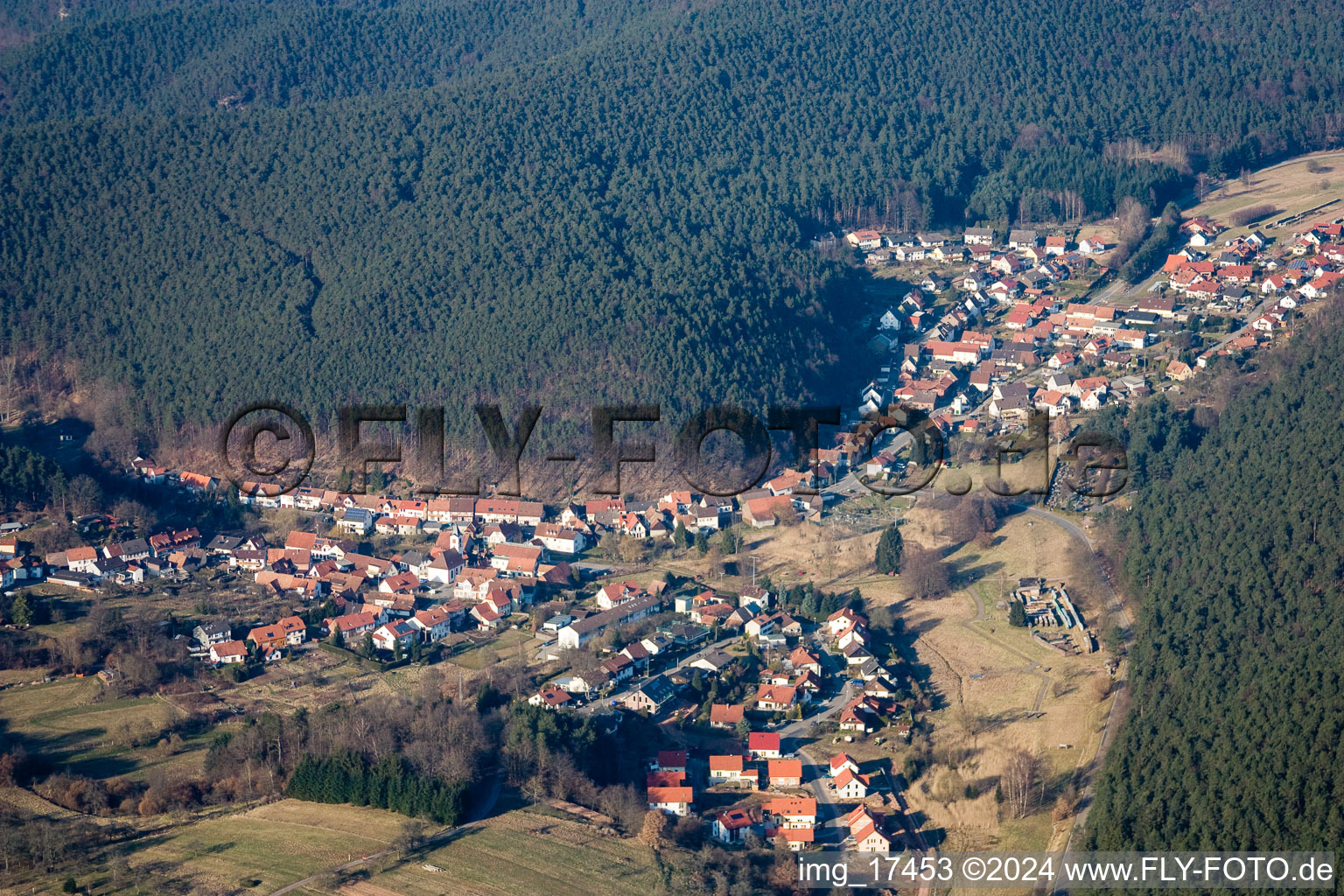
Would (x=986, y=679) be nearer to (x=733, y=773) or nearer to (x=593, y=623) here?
(x=733, y=773)

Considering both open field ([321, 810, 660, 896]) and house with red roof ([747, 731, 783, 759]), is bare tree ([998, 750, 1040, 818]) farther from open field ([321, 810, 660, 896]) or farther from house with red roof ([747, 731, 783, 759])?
open field ([321, 810, 660, 896])

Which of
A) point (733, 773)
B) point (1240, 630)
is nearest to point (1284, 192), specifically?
point (1240, 630)

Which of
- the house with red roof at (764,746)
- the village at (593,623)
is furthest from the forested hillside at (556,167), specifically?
the house with red roof at (764,746)

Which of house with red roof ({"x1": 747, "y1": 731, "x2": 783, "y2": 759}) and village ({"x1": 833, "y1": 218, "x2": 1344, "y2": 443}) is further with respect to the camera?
village ({"x1": 833, "y1": 218, "x2": 1344, "y2": 443})

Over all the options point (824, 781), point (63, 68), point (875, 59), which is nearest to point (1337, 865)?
point (824, 781)

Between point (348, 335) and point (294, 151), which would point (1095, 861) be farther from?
point (294, 151)

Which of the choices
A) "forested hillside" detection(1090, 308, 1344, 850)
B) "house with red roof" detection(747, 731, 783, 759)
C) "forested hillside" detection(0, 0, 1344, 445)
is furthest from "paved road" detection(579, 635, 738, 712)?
"forested hillside" detection(0, 0, 1344, 445)
